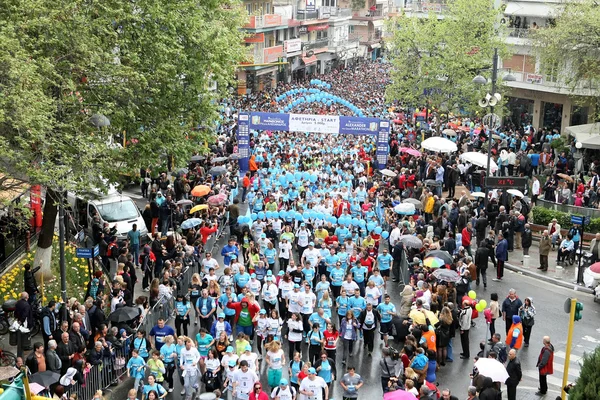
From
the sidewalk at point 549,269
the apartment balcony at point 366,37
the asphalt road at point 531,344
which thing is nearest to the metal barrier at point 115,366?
the asphalt road at point 531,344

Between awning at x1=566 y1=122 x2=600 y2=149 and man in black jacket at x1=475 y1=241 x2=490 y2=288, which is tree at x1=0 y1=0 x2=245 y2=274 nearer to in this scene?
man in black jacket at x1=475 y1=241 x2=490 y2=288

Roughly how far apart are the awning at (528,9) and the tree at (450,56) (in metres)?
3.09

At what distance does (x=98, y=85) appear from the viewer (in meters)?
20.2

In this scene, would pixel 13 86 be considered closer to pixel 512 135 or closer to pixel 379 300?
pixel 379 300

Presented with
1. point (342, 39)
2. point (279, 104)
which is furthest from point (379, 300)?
point (342, 39)

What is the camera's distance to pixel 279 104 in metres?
54.3

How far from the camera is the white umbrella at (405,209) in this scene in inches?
1021

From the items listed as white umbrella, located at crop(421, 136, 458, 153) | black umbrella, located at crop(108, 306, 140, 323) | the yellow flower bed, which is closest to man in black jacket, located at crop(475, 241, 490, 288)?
black umbrella, located at crop(108, 306, 140, 323)

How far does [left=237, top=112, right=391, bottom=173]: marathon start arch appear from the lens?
36.4m

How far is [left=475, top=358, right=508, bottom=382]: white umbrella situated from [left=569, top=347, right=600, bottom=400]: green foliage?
223 centimetres

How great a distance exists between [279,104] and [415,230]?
3093 centimetres

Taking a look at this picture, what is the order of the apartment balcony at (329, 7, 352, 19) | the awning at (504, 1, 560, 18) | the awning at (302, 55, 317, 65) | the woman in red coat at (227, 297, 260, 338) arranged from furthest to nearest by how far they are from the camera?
the apartment balcony at (329, 7, 352, 19) < the awning at (302, 55, 317, 65) < the awning at (504, 1, 560, 18) < the woman in red coat at (227, 297, 260, 338)

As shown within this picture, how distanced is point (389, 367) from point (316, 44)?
71.8 metres

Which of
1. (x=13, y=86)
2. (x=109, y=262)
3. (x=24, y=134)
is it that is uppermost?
(x=13, y=86)
